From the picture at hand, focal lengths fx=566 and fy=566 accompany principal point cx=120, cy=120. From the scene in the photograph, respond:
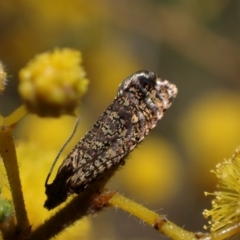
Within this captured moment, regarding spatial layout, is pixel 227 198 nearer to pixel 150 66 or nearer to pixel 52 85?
pixel 52 85

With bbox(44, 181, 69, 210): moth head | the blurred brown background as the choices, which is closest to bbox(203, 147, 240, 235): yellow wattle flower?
bbox(44, 181, 69, 210): moth head

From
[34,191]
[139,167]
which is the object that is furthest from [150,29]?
[34,191]

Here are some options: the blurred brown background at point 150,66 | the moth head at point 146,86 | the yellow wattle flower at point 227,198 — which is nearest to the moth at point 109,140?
the moth head at point 146,86

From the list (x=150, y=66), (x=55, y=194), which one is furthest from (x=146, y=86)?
(x=150, y=66)

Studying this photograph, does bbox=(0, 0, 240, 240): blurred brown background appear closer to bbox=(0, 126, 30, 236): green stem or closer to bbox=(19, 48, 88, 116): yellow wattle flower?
bbox=(0, 126, 30, 236): green stem

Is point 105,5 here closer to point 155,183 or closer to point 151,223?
point 155,183

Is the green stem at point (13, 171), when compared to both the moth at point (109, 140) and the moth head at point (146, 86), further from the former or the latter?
the moth head at point (146, 86)

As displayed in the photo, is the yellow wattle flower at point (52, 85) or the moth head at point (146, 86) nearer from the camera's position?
the yellow wattle flower at point (52, 85)
